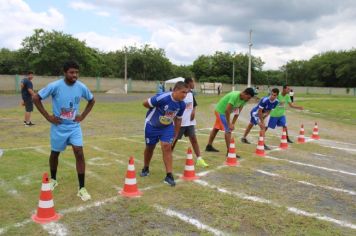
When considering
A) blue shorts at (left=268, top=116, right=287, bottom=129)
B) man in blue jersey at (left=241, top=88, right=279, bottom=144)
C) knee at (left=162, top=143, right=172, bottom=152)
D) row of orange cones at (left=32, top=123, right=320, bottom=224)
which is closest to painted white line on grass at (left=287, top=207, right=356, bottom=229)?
row of orange cones at (left=32, top=123, right=320, bottom=224)

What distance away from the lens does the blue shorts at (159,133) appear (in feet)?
20.0

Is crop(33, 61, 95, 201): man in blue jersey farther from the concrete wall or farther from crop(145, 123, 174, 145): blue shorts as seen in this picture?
the concrete wall

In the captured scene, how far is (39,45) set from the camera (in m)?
58.4

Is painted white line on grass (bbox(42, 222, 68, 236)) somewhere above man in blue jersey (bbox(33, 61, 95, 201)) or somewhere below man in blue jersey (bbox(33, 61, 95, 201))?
below

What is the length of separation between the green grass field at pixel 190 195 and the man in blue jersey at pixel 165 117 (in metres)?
0.49

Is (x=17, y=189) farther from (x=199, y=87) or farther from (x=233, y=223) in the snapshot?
(x=199, y=87)

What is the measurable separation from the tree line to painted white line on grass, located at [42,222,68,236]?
51583mm

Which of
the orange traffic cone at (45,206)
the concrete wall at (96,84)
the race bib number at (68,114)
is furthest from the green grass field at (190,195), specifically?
the concrete wall at (96,84)

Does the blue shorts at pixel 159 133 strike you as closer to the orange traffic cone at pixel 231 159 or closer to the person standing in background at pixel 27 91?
the orange traffic cone at pixel 231 159

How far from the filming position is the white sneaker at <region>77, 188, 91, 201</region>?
500 cm

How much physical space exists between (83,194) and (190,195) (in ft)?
4.92

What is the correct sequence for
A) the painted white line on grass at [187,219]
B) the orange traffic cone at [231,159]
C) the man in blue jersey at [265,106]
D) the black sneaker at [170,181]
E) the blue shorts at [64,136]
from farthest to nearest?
the man in blue jersey at [265,106], the orange traffic cone at [231,159], the black sneaker at [170,181], the blue shorts at [64,136], the painted white line on grass at [187,219]

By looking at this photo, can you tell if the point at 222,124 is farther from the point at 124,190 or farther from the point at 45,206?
the point at 45,206

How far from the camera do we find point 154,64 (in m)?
74.8
